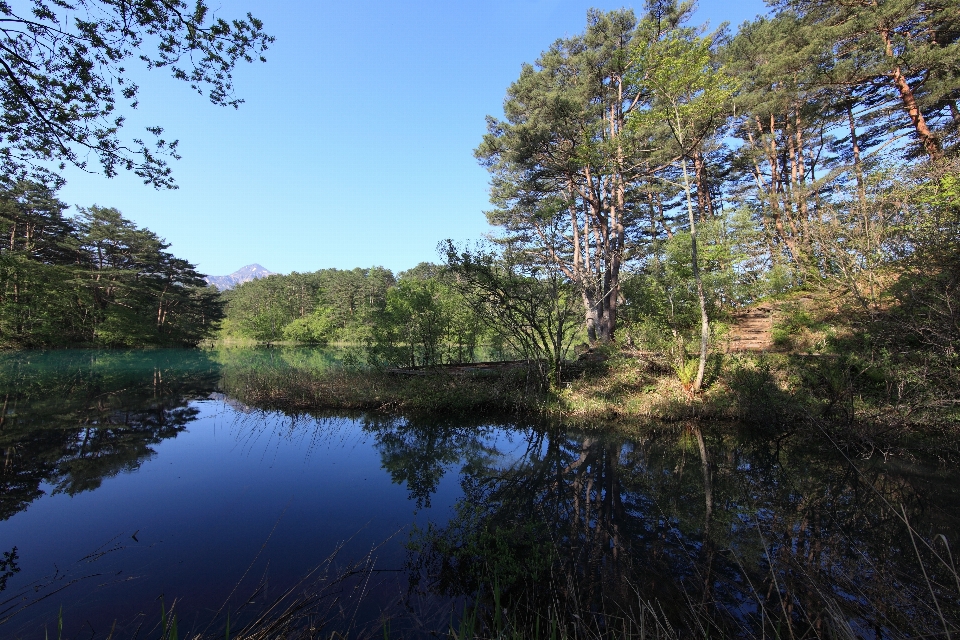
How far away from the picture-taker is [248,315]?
60188 millimetres

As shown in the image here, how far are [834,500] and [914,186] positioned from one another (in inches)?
353

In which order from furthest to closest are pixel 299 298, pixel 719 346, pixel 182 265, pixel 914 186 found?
pixel 299 298, pixel 182 265, pixel 719 346, pixel 914 186

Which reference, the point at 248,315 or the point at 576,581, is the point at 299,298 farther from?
the point at 576,581

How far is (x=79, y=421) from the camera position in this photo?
33.3 ft

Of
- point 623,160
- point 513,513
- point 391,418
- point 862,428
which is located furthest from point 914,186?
point 391,418

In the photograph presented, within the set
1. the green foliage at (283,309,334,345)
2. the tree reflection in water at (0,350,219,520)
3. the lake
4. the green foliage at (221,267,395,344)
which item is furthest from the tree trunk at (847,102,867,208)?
the green foliage at (283,309,334,345)

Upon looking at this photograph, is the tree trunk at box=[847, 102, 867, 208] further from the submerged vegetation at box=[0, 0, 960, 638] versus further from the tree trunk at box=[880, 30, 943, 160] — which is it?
the tree trunk at box=[880, 30, 943, 160]

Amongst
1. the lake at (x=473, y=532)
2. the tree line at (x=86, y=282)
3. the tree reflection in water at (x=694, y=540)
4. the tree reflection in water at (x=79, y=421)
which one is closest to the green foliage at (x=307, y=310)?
the tree line at (x=86, y=282)

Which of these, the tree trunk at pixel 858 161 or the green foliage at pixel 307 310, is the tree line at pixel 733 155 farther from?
the green foliage at pixel 307 310

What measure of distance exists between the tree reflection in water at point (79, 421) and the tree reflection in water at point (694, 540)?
210 inches

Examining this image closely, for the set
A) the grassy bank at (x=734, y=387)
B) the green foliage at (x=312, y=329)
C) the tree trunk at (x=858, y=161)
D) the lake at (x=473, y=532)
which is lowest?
the lake at (x=473, y=532)

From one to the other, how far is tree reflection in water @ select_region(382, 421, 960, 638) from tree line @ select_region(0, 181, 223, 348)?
36.4 metres

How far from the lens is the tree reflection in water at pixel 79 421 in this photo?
6523mm

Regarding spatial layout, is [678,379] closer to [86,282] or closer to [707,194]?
[707,194]
